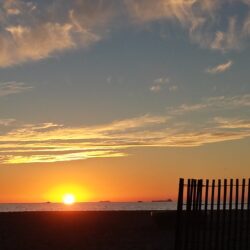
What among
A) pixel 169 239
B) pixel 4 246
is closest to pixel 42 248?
pixel 4 246

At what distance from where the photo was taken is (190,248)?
1477 centimetres

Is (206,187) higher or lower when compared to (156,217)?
lower

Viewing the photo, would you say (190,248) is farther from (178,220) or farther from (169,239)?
(169,239)

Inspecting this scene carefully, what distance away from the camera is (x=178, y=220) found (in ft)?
46.6

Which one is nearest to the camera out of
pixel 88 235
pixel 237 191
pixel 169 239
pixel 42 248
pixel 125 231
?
pixel 237 191

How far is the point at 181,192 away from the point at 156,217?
18277 millimetres

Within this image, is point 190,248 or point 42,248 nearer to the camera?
point 190,248

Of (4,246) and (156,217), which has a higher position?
(156,217)

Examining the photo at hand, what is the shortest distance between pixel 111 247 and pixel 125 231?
7615 mm

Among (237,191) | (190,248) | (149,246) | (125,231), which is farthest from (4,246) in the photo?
(237,191)

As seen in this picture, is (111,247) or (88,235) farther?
(88,235)

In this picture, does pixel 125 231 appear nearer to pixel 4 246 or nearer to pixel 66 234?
pixel 66 234

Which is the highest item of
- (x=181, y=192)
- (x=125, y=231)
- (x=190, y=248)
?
(x=125, y=231)

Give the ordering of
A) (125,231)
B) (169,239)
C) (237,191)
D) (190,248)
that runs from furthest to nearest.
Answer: (125,231) < (169,239) < (190,248) < (237,191)
